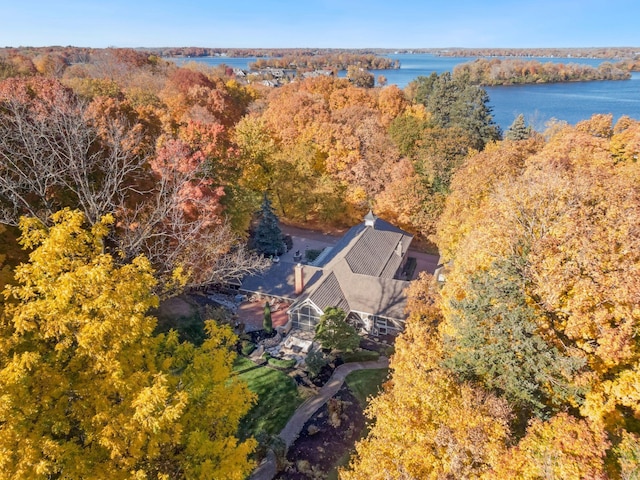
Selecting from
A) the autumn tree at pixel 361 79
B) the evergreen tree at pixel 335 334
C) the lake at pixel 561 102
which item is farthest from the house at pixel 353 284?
the autumn tree at pixel 361 79

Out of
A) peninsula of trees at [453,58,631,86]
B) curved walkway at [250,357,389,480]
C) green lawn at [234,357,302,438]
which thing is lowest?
curved walkway at [250,357,389,480]

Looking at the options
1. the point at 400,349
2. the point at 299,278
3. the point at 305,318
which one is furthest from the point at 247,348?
the point at 400,349

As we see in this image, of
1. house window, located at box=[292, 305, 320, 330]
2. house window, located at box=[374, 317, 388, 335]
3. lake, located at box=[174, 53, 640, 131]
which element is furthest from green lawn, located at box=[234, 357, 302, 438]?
lake, located at box=[174, 53, 640, 131]

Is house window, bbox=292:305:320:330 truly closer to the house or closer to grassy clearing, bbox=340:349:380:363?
the house

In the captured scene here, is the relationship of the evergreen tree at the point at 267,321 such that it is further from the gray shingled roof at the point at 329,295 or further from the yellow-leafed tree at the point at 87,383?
the yellow-leafed tree at the point at 87,383

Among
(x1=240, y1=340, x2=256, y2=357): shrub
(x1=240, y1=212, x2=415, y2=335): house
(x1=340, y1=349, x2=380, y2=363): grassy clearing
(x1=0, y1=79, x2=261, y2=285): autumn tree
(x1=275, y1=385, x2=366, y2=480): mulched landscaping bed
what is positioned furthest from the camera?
(x1=240, y1=212, x2=415, y2=335): house

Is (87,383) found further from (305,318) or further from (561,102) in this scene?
(561,102)

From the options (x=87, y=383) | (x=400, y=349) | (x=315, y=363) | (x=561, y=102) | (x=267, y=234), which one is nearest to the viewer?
(x=87, y=383)
